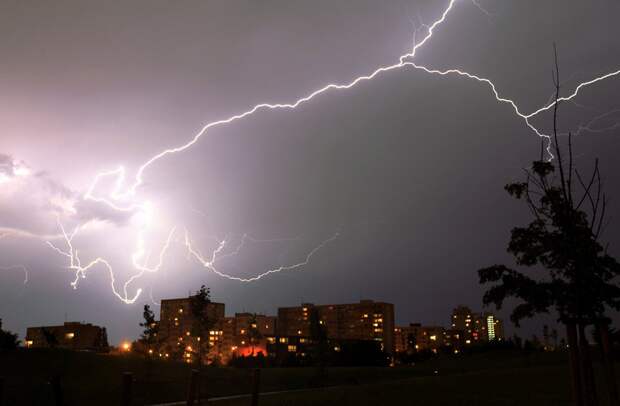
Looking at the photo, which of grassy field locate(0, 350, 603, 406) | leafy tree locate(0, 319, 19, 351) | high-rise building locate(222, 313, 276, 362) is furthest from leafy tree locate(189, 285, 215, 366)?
high-rise building locate(222, 313, 276, 362)

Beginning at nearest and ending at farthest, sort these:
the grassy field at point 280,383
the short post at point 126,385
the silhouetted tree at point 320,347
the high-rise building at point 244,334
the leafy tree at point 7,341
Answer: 1. the short post at point 126,385
2. the grassy field at point 280,383
3. the leafy tree at point 7,341
4. the silhouetted tree at point 320,347
5. the high-rise building at point 244,334

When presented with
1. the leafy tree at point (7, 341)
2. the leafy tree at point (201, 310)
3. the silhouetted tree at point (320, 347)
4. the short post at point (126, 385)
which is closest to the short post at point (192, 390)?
the short post at point (126, 385)

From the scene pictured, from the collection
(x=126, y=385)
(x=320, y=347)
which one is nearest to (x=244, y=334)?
(x=320, y=347)

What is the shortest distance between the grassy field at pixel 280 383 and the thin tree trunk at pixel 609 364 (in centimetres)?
937

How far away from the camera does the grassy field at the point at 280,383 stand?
2234 centimetres

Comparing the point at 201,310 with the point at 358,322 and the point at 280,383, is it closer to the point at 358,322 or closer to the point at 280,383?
the point at 280,383

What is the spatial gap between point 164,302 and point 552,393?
141m

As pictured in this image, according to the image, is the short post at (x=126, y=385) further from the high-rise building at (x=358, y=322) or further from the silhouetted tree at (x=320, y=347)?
the high-rise building at (x=358, y=322)

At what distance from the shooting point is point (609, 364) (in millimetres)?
10797

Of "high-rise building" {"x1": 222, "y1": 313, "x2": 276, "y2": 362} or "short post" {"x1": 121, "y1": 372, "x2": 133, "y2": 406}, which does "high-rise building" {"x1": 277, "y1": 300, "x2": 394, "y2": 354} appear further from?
"short post" {"x1": 121, "y1": 372, "x2": 133, "y2": 406}

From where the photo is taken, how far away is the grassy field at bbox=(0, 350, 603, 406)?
73.3ft

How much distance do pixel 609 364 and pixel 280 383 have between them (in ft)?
109

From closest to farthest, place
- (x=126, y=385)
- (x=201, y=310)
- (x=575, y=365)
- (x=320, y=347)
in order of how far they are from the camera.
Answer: (x=126, y=385), (x=575, y=365), (x=320, y=347), (x=201, y=310)

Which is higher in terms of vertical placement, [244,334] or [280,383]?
[244,334]
